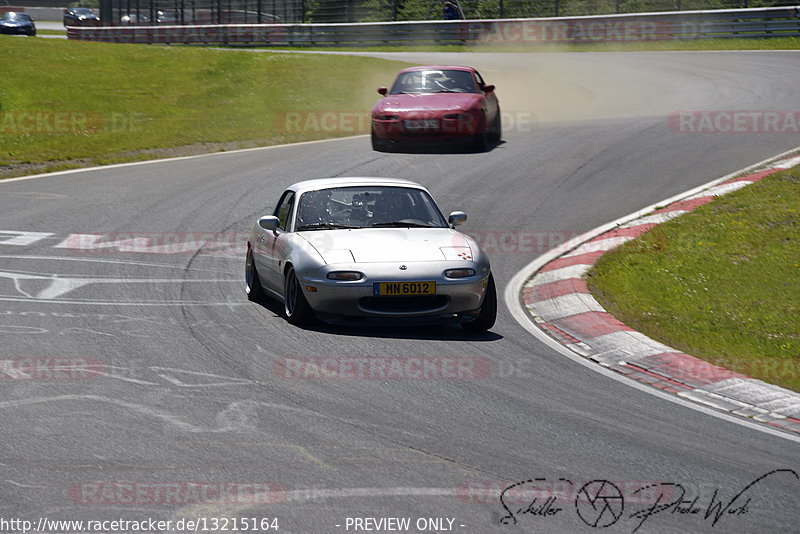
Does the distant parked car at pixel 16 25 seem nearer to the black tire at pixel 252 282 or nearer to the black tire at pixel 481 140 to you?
the black tire at pixel 481 140

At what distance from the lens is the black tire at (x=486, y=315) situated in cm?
937

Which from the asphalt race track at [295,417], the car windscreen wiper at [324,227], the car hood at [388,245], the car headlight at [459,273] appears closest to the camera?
the asphalt race track at [295,417]

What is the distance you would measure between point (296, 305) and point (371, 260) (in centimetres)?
75

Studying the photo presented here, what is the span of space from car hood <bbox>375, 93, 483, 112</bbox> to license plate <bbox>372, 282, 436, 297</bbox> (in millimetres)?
9797

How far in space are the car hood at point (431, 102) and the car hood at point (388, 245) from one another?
28.5 feet

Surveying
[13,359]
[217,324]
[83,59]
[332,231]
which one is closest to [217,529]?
[13,359]

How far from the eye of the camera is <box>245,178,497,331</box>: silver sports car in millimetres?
9094

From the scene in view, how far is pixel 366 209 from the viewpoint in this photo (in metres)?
10.3

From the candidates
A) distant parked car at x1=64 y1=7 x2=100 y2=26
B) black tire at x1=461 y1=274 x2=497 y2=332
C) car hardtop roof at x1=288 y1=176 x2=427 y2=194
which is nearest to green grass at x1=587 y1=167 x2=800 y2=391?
black tire at x1=461 y1=274 x2=497 y2=332

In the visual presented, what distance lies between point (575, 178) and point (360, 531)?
42.1 feet

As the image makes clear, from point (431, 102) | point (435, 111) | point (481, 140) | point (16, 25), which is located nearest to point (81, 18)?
point (16, 25)

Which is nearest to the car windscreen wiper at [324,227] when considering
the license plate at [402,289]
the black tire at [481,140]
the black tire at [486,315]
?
the license plate at [402,289]

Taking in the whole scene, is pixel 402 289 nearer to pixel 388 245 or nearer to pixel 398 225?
pixel 388 245

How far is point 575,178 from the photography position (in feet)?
55.8
